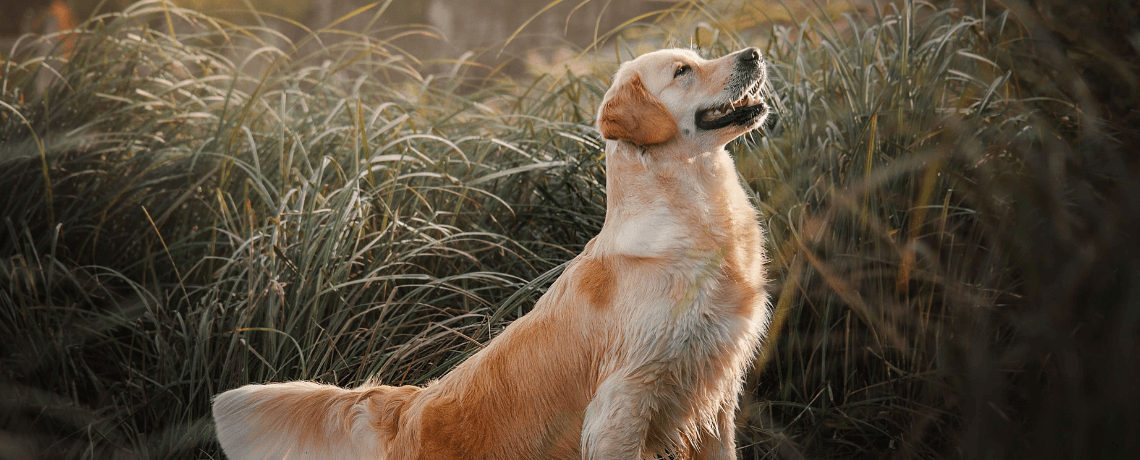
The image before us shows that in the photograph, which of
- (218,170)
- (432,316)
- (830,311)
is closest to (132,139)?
(218,170)

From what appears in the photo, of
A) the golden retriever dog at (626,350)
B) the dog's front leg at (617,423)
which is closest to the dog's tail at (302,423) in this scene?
the golden retriever dog at (626,350)

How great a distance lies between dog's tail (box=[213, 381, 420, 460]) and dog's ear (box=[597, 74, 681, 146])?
1.16 metres

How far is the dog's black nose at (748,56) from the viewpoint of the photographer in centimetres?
245

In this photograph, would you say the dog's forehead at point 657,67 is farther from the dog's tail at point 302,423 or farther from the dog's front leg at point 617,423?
the dog's tail at point 302,423

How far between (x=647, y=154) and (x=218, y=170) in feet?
9.26

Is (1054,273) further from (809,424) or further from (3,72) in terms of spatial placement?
(3,72)

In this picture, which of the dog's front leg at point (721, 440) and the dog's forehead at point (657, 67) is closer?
the dog's front leg at point (721, 440)

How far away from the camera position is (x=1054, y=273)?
2.20ft

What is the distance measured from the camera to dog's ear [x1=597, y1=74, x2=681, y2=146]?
7.88ft

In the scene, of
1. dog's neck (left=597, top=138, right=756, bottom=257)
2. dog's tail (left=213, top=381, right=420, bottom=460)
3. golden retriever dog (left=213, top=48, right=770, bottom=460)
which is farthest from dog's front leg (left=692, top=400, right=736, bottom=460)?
dog's tail (left=213, top=381, right=420, bottom=460)

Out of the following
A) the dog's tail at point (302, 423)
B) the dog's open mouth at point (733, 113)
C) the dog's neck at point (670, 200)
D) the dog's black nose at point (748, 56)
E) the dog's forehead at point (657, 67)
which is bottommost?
the dog's tail at point (302, 423)

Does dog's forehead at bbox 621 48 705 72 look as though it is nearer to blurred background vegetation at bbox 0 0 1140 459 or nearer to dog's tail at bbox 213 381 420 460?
blurred background vegetation at bbox 0 0 1140 459

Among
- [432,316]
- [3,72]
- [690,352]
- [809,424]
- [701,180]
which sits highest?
[3,72]

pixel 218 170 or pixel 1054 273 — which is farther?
pixel 218 170
